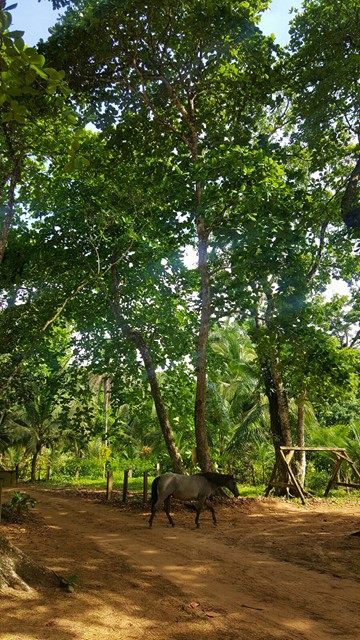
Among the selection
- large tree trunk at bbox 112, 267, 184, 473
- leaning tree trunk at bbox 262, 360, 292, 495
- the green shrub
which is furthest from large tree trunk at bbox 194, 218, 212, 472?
the green shrub

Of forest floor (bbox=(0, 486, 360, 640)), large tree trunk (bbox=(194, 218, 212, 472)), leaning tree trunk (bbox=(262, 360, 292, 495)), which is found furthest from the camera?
leaning tree trunk (bbox=(262, 360, 292, 495))

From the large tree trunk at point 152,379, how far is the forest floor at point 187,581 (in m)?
4.24

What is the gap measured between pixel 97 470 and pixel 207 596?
3247 centimetres

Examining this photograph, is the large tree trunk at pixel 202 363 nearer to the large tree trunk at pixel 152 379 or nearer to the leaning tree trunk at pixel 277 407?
the large tree trunk at pixel 152 379

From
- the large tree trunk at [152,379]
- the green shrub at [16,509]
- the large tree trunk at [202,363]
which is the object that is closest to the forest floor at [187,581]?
the green shrub at [16,509]

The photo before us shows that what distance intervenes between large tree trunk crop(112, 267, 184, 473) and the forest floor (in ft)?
13.9

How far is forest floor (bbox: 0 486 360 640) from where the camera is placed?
4484 mm

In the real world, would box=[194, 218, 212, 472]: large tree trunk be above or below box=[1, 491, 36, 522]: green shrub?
above

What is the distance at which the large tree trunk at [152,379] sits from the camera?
16.1 m

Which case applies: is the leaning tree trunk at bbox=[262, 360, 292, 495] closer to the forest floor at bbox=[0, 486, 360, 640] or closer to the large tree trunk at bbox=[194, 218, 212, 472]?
the large tree trunk at bbox=[194, 218, 212, 472]

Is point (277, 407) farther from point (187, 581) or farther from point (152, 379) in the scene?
point (187, 581)

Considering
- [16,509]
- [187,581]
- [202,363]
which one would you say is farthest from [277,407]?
[187,581]

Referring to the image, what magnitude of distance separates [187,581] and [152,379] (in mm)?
10779

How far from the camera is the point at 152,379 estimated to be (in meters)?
16.8
